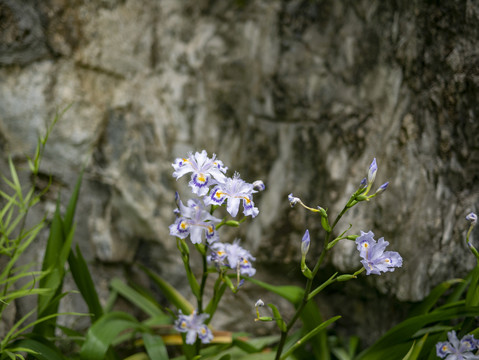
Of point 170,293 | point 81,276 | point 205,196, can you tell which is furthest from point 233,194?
point 170,293

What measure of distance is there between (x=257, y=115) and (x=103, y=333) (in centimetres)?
102

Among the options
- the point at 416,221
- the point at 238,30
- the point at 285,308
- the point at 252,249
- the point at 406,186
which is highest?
the point at 238,30

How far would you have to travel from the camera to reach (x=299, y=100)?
5.98 ft

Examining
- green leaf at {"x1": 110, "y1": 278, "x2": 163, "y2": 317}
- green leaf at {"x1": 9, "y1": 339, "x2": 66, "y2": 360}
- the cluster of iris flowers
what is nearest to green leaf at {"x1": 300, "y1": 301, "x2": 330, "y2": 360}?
the cluster of iris flowers

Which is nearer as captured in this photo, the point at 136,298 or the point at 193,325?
the point at 193,325

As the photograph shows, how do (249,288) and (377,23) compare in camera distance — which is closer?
(377,23)

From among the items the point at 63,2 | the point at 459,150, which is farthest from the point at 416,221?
the point at 63,2

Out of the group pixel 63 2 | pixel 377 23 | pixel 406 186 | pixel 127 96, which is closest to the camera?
pixel 406 186

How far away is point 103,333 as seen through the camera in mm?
1425

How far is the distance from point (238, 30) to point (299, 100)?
406 millimetres

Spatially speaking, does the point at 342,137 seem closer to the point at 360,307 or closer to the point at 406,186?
the point at 406,186

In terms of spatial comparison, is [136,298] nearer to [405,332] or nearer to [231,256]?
[231,256]

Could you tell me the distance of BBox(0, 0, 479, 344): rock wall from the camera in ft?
4.99

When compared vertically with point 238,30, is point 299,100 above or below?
below
